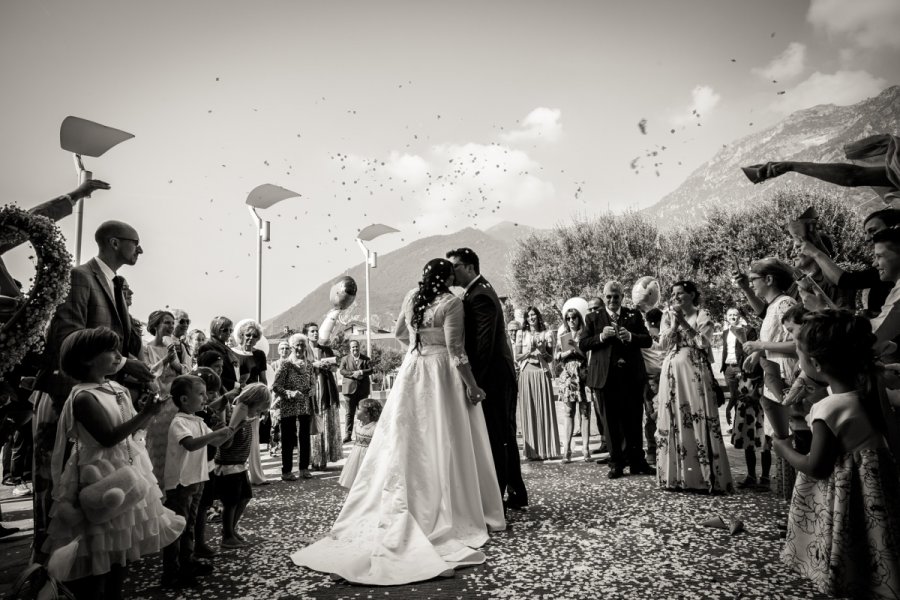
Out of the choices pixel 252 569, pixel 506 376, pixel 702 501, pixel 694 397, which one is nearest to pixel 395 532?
pixel 252 569

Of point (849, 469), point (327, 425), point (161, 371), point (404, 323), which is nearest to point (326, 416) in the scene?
point (327, 425)

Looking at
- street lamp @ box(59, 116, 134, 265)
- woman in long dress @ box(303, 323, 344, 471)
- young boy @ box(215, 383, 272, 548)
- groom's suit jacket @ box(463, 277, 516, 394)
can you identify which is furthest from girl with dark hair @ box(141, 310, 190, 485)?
groom's suit jacket @ box(463, 277, 516, 394)

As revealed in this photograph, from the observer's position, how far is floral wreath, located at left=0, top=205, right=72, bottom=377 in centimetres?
239

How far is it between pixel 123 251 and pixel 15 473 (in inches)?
216

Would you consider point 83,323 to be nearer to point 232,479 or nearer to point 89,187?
point 89,187

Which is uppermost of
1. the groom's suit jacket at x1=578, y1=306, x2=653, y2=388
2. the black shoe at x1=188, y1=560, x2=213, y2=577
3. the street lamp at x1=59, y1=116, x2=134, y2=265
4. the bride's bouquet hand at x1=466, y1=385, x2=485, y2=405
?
the street lamp at x1=59, y1=116, x2=134, y2=265

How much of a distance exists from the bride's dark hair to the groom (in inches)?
18.9

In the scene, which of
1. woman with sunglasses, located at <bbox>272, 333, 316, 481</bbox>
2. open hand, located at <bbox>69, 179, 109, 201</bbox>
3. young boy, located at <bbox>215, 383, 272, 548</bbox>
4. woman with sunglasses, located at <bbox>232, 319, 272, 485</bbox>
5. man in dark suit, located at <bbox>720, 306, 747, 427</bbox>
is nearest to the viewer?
open hand, located at <bbox>69, 179, 109, 201</bbox>

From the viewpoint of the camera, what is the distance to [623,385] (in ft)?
22.7

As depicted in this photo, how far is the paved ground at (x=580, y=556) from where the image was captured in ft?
10.4

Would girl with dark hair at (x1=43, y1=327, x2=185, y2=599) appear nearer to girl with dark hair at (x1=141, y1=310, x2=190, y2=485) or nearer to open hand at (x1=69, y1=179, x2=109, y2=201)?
girl with dark hair at (x1=141, y1=310, x2=190, y2=485)

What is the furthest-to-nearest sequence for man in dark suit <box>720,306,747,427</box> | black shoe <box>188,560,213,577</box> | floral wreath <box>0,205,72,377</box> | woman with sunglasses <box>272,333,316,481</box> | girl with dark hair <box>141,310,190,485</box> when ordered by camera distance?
man in dark suit <box>720,306,747,427</box> < woman with sunglasses <box>272,333,316,481</box> < girl with dark hair <box>141,310,190,485</box> < black shoe <box>188,560,213,577</box> < floral wreath <box>0,205,72,377</box>

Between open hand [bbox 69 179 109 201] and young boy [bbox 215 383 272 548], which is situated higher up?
open hand [bbox 69 179 109 201]

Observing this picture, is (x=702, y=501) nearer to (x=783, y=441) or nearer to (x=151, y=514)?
(x=783, y=441)
